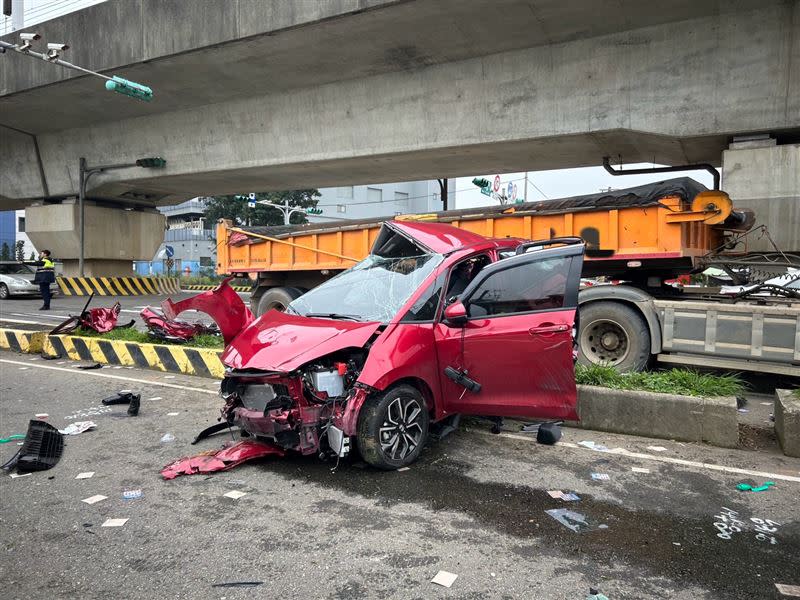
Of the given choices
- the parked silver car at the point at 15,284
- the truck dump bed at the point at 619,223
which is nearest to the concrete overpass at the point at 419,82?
the truck dump bed at the point at 619,223

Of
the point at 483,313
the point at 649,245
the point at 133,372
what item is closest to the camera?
the point at 483,313

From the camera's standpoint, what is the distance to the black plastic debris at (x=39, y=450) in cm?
456

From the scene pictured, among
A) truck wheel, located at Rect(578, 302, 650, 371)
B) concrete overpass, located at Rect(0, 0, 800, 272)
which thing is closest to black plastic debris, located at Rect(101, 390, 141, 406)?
truck wheel, located at Rect(578, 302, 650, 371)

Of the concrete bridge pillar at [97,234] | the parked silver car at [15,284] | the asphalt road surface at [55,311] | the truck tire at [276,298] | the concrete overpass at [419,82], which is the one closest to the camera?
the concrete overpass at [419,82]

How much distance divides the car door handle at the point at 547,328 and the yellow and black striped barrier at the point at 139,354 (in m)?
4.83

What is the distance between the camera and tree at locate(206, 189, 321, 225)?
4581 cm

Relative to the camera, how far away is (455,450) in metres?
5.03

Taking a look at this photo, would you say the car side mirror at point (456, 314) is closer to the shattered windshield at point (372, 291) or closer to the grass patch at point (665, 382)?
the shattered windshield at point (372, 291)

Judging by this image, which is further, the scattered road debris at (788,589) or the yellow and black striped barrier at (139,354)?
the yellow and black striped barrier at (139,354)

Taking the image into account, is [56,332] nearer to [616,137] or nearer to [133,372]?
[133,372]

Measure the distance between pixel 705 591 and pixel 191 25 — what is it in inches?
610

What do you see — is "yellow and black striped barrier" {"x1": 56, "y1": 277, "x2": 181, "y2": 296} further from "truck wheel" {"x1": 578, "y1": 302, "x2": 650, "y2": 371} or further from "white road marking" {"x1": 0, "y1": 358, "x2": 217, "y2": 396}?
"truck wheel" {"x1": 578, "y1": 302, "x2": 650, "y2": 371}

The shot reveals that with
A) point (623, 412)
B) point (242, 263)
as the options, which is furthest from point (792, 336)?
point (242, 263)

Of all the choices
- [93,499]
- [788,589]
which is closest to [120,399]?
[93,499]
